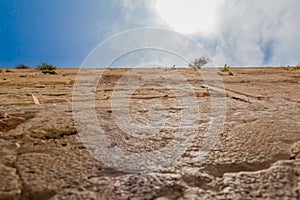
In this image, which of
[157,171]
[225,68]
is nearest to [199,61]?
[225,68]

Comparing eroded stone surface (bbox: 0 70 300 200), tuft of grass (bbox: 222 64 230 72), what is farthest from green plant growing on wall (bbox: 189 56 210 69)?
eroded stone surface (bbox: 0 70 300 200)

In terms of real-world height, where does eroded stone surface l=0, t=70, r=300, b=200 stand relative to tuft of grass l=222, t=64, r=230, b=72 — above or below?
below

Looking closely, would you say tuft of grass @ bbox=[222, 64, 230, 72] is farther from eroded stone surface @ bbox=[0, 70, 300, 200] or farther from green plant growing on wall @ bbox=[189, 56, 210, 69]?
eroded stone surface @ bbox=[0, 70, 300, 200]

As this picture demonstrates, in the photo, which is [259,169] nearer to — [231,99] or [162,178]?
[162,178]

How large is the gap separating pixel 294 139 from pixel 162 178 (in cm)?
64

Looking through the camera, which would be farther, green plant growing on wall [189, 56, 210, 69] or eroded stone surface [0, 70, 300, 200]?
green plant growing on wall [189, 56, 210, 69]

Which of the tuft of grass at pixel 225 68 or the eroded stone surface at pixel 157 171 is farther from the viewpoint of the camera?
the tuft of grass at pixel 225 68

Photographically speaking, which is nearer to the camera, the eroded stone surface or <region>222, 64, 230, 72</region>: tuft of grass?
the eroded stone surface

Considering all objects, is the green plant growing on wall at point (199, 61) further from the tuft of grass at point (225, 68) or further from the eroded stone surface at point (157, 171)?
the eroded stone surface at point (157, 171)

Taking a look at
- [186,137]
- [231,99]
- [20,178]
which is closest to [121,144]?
[186,137]

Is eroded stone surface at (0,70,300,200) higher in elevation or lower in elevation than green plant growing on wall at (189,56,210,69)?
lower

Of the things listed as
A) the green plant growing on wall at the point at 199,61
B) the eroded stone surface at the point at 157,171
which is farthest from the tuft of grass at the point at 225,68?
the eroded stone surface at the point at 157,171

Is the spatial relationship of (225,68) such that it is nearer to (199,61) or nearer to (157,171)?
(199,61)

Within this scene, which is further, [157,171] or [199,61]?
[199,61]
